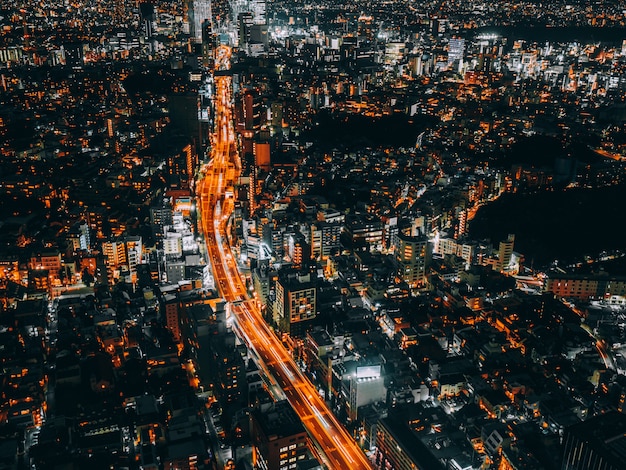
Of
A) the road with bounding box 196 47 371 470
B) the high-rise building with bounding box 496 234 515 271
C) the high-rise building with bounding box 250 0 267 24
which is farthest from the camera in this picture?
the high-rise building with bounding box 250 0 267 24

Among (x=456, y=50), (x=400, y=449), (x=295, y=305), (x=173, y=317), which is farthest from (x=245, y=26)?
(x=400, y=449)

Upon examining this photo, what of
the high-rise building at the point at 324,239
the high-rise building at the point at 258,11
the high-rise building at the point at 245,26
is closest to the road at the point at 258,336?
the high-rise building at the point at 324,239

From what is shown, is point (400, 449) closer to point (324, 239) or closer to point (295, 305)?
point (295, 305)

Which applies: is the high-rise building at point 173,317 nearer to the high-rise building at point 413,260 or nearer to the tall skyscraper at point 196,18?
the high-rise building at point 413,260

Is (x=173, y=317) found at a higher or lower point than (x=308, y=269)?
lower

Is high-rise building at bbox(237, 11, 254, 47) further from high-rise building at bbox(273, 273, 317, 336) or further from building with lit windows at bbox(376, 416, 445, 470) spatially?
building with lit windows at bbox(376, 416, 445, 470)

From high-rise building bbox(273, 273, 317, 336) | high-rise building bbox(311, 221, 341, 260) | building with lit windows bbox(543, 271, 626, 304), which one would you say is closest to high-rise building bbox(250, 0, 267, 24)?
high-rise building bbox(311, 221, 341, 260)
